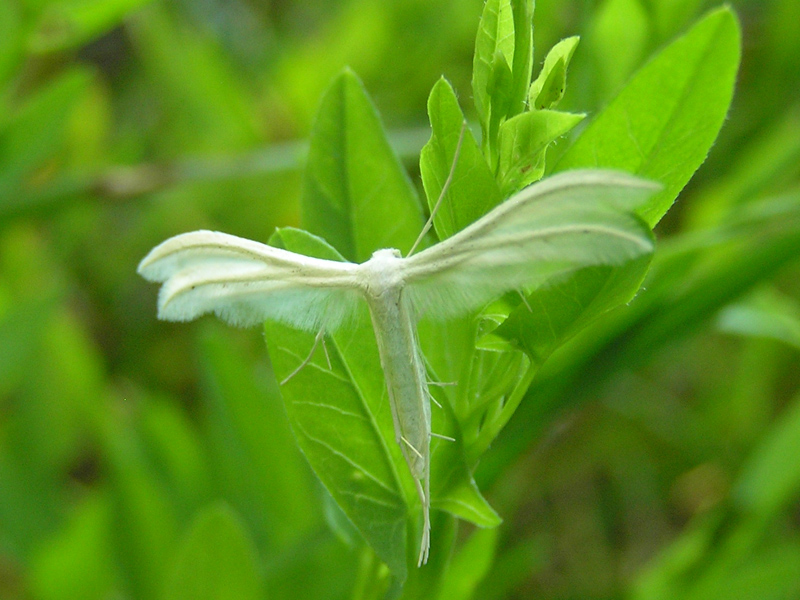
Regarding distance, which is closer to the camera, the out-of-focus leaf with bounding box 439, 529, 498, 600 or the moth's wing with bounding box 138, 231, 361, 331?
the moth's wing with bounding box 138, 231, 361, 331

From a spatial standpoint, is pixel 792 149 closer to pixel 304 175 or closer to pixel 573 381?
pixel 573 381

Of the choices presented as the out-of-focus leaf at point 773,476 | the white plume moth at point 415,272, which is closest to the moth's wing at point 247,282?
the white plume moth at point 415,272

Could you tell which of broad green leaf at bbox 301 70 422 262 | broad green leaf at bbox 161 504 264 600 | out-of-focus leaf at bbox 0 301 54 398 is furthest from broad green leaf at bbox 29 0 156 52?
broad green leaf at bbox 161 504 264 600

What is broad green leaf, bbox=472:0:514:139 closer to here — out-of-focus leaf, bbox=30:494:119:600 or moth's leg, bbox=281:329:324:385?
moth's leg, bbox=281:329:324:385

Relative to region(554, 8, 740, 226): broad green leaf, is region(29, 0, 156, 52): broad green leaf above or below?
above

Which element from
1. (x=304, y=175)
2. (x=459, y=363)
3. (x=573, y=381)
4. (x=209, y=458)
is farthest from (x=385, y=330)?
→ (x=209, y=458)

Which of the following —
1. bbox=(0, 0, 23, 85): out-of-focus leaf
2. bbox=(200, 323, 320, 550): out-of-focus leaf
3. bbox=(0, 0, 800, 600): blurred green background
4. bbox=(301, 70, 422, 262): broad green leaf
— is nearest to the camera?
bbox=(301, 70, 422, 262): broad green leaf
